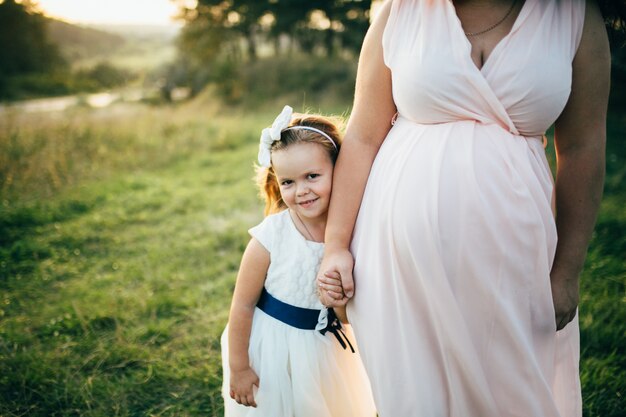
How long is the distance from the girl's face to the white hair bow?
71 mm

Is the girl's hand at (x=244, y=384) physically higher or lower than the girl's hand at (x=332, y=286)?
lower

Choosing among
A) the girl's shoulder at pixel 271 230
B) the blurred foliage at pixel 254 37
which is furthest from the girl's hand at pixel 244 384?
the blurred foliage at pixel 254 37

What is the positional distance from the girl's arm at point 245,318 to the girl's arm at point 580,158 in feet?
3.36

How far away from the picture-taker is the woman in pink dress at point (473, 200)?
3.85 feet

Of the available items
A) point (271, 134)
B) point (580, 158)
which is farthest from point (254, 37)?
point (580, 158)

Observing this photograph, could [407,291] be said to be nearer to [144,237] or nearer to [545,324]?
[545,324]

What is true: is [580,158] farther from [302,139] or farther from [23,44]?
[23,44]

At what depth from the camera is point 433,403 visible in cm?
126

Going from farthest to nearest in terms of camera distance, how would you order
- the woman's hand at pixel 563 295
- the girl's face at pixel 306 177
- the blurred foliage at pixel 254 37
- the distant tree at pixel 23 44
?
the distant tree at pixel 23 44 → the blurred foliage at pixel 254 37 → the girl's face at pixel 306 177 → the woman's hand at pixel 563 295

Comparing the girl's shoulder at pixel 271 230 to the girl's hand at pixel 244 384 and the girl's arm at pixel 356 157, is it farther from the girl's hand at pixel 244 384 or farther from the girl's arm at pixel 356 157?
the girl's hand at pixel 244 384

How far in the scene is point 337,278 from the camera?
1.36 meters

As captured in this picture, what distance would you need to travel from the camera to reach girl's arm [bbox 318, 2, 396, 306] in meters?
1.35

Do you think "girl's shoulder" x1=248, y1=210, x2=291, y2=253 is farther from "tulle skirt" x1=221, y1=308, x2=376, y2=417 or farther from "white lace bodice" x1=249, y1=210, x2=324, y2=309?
"tulle skirt" x1=221, y1=308, x2=376, y2=417

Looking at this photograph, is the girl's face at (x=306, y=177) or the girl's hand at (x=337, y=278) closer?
the girl's hand at (x=337, y=278)
